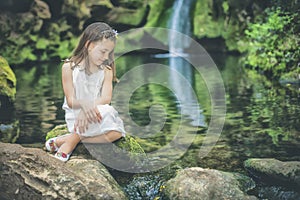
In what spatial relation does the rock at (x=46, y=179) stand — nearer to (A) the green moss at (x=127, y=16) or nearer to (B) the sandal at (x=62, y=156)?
(B) the sandal at (x=62, y=156)

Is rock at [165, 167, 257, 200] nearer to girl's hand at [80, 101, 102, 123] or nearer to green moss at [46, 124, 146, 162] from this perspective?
green moss at [46, 124, 146, 162]

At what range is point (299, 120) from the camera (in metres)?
8.06

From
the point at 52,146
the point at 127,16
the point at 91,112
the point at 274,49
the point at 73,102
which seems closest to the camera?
the point at 91,112

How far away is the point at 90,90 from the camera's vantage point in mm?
5035

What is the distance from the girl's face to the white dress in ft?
0.48

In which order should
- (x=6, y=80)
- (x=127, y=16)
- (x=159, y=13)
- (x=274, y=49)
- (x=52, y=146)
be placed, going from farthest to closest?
1. (x=159, y=13)
2. (x=127, y=16)
3. (x=274, y=49)
4. (x=6, y=80)
5. (x=52, y=146)

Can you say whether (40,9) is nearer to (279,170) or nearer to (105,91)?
(105,91)

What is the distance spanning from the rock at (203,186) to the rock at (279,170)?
0.43 metres

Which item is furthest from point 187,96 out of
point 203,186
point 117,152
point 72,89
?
point 203,186

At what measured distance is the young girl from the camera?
487cm

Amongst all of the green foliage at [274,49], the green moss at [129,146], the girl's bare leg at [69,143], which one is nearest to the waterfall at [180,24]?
the green foliage at [274,49]

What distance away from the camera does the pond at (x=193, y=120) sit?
5.45 meters

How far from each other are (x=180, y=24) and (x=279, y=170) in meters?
24.0

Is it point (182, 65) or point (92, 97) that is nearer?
point (92, 97)
